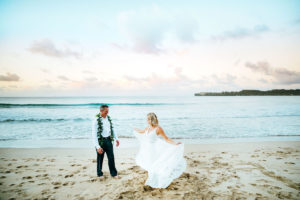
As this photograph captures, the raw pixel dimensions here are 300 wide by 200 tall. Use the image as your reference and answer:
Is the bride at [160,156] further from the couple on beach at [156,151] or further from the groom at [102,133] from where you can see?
the groom at [102,133]

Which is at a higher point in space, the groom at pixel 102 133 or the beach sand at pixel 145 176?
the groom at pixel 102 133

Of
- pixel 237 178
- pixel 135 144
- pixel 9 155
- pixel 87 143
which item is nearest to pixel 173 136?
pixel 135 144

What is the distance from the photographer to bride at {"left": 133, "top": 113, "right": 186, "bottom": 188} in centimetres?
436

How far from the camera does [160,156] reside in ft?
14.9

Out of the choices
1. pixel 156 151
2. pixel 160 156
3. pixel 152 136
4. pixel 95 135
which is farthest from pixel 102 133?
pixel 160 156

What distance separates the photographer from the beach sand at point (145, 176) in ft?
14.3

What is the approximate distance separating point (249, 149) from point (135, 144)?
253 inches

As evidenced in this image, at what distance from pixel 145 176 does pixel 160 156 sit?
1.31m

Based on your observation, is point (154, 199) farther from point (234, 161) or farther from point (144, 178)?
point (234, 161)

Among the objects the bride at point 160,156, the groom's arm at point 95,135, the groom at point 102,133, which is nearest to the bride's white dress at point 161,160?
the bride at point 160,156

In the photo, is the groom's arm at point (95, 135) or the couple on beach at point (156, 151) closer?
the couple on beach at point (156, 151)

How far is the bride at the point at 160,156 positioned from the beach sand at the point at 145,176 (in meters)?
0.38

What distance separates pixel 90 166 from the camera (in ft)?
21.2

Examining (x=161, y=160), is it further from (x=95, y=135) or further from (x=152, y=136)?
(x=95, y=135)
